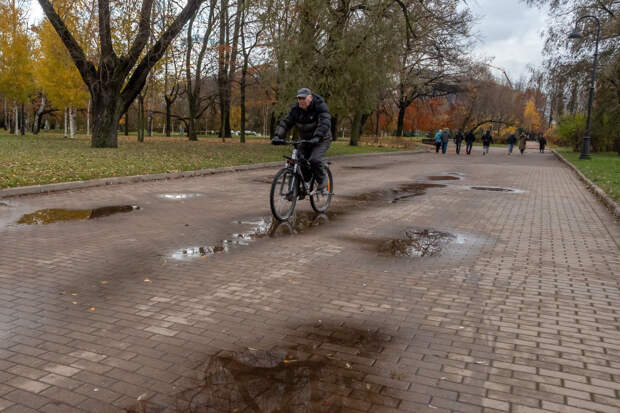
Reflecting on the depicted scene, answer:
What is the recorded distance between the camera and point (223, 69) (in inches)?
1537

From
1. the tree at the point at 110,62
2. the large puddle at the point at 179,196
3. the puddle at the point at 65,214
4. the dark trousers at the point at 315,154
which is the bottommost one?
the puddle at the point at 65,214

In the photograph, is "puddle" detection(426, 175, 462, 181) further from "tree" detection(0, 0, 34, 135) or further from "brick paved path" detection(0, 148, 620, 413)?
"tree" detection(0, 0, 34, 135)

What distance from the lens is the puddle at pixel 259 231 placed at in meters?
6.37

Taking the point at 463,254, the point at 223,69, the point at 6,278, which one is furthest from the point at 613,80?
the point at 6,278

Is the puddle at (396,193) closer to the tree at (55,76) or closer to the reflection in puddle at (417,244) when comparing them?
the reflection in puddle at (417,244)

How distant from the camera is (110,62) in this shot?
22.7 meters

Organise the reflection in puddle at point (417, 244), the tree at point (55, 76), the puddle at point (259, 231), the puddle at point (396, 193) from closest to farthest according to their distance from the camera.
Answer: the puddle at point (259, 231), the reflection in puddle at point (417, 244), the puddle at point (396, 193), the tree at point (55, 76)

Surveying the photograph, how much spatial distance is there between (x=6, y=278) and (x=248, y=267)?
2360 mm

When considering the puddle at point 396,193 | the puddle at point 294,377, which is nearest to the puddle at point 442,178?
the puddle at point 396,193

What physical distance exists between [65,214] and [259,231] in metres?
3.38

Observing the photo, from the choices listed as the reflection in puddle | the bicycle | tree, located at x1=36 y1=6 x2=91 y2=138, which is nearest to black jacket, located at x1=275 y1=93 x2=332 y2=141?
the bicycle

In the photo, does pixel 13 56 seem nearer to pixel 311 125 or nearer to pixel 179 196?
pixel 179 196

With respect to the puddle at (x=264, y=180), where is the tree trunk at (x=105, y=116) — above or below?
above

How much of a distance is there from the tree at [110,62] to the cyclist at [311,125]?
46.5 ft
